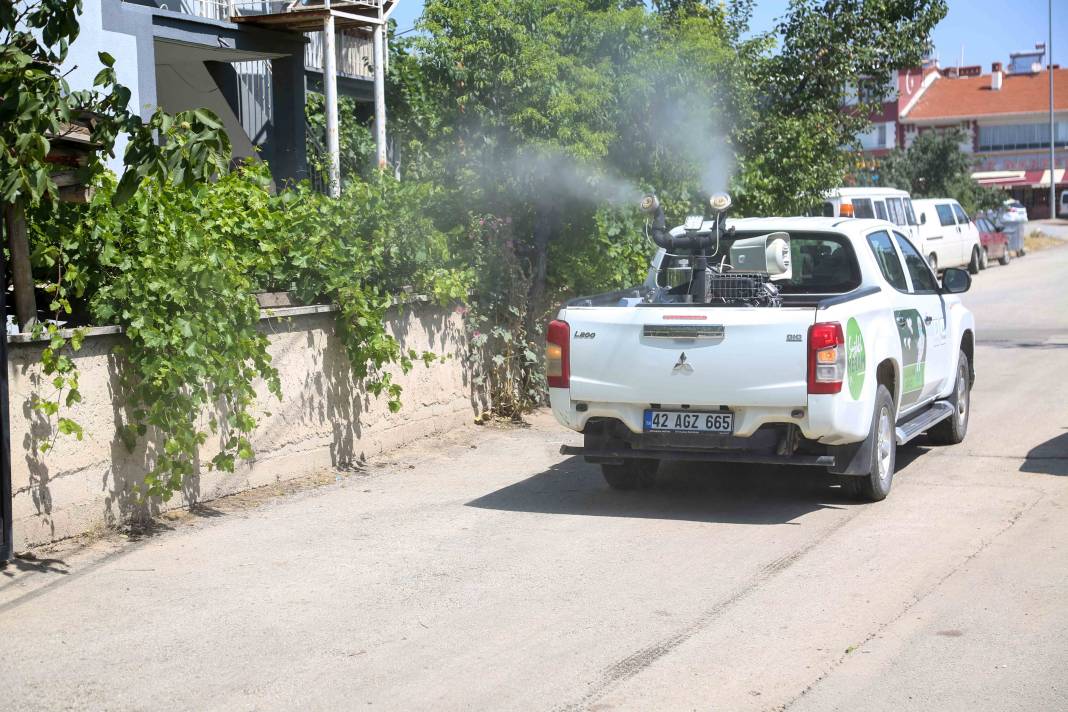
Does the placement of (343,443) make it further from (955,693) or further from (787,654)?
(955,693)

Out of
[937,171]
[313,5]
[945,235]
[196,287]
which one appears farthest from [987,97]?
[196,287]

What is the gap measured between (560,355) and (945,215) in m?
23.3

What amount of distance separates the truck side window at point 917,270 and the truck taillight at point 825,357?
91.3 inches

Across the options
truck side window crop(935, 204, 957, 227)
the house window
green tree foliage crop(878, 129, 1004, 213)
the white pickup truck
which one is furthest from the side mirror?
the house window

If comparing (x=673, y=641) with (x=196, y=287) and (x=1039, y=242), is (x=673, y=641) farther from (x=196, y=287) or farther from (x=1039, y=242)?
(x=1039, y=242)

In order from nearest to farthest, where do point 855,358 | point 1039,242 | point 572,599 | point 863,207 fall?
point 572,599 < point 855,358 < point 863,207 < point 1039,242

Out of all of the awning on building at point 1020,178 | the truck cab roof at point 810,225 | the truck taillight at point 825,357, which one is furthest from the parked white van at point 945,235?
the awning on building at point 1020,178

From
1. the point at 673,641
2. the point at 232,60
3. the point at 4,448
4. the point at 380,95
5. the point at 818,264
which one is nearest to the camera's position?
the point at 673,641

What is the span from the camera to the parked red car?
1334 inches

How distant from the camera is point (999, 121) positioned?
81.0 meters

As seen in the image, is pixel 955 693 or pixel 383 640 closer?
pixel 955 693

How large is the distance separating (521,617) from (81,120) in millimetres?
3603

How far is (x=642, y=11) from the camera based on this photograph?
39.2 feet

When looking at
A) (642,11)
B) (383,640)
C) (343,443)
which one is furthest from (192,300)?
(642,11)
